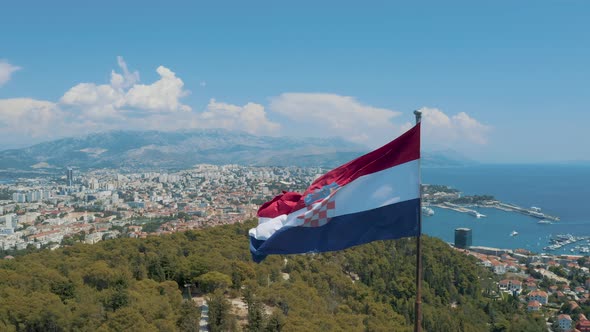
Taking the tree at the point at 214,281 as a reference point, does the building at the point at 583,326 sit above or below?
below

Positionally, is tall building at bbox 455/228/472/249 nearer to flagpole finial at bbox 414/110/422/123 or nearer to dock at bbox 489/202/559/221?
dock at bbox 489/202/559/221

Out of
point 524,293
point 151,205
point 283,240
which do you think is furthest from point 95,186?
point 283,240

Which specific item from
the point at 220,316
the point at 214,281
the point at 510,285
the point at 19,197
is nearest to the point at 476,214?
the point at 510,285

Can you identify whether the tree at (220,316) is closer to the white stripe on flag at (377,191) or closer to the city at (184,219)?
the white stripe on flag at (377,191)

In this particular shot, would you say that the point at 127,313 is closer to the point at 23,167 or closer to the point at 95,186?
the point at 95,186

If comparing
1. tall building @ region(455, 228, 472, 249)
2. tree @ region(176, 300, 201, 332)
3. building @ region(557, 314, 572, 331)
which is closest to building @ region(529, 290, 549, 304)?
building @ region(557, 314, 572, 331)

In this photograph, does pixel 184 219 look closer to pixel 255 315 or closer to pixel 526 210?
pixel 255 315

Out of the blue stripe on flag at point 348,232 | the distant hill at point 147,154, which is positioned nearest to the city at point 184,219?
the blue stripe on flag at point 348,232
